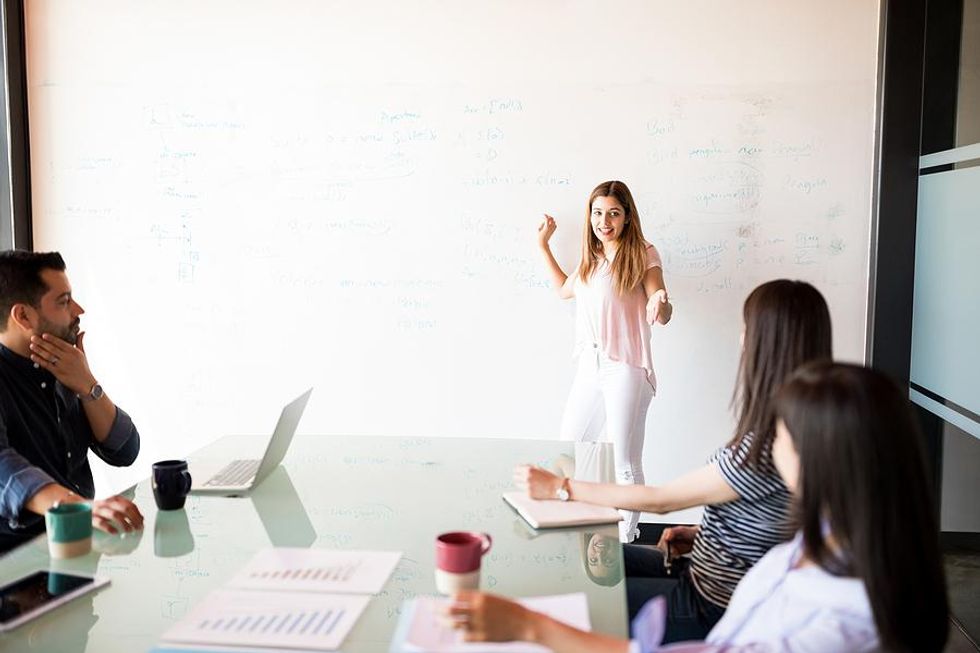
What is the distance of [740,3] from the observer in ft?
11.4

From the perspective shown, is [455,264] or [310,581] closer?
[310,581]

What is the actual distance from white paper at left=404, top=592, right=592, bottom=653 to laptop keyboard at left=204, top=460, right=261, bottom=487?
0.82 meters

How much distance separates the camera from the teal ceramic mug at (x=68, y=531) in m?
1.51

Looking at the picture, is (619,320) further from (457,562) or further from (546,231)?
(457,562)

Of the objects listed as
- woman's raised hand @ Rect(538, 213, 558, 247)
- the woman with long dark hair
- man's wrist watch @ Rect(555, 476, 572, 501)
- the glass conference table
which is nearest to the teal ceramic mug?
the glass conference table

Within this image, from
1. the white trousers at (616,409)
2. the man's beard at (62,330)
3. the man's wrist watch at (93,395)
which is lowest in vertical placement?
the white trousers at (616,409)

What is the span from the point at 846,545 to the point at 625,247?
7.74ft

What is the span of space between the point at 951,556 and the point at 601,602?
8.03ft

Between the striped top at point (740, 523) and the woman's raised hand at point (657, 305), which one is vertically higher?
the woman's raised hand at point (657, 305)

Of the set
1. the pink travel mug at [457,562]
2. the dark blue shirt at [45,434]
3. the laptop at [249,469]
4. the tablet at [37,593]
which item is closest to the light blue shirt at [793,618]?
the pink travel mug at [457,562]

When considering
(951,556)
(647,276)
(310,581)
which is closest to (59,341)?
(310,581)

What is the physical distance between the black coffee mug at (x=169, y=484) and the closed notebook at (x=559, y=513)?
65 centimetres

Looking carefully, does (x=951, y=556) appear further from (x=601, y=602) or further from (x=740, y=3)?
(x=601, y=602)

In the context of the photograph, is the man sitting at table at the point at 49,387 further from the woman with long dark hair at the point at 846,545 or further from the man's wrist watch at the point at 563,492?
the woman with long dark hair at the point at 846,545
